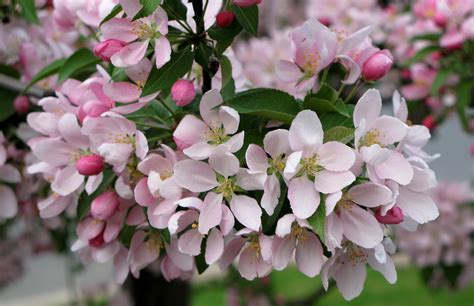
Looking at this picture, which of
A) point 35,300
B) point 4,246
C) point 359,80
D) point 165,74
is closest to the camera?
point 165,74

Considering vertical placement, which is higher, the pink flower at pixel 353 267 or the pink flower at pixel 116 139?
the pink flower at pixel 116 139

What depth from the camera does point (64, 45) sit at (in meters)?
1.97

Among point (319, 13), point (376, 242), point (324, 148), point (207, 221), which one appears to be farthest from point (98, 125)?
point (319, 13)

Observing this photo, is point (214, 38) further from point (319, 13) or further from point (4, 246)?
point (4, 246)

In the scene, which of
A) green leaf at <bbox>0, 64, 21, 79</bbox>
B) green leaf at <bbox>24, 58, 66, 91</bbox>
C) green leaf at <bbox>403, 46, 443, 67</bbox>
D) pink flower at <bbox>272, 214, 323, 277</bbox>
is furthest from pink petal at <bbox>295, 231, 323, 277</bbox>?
green leaf at <bbox>403, 46, 443, 67</bbox>

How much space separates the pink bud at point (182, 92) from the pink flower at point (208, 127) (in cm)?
3

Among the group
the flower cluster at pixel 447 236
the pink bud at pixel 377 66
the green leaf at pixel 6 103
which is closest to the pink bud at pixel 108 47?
the pink bud at pixel 377 66

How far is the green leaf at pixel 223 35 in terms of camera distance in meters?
1.32

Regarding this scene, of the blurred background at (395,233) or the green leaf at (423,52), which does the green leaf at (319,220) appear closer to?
the blurred background at (395,233)

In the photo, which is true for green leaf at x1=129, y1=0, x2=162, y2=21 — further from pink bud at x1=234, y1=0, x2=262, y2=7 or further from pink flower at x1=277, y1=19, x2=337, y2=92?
pink flower at x1=277, y1=19, x2=337, y2=92

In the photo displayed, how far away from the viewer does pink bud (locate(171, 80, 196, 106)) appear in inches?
50.6

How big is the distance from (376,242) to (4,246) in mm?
2966

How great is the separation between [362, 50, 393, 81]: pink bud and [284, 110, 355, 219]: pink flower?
9.4 inches

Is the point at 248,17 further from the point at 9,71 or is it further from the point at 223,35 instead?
the point at 9,71
